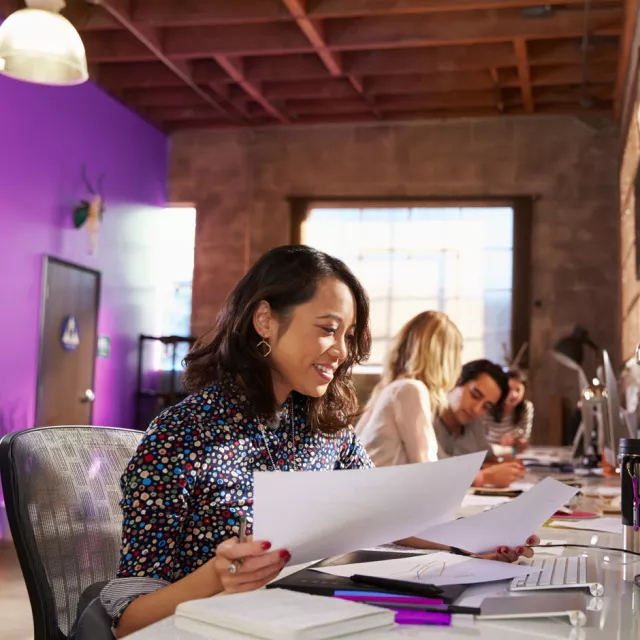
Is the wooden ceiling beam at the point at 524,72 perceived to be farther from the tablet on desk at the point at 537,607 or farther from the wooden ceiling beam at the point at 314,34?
the tablet on desk at the point at 537,607

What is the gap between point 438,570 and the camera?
128 centimetres

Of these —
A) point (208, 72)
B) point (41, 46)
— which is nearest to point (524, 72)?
point (208, 72)

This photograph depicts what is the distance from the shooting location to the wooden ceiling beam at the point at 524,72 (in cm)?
649

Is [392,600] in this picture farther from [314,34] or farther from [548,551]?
[314,34]

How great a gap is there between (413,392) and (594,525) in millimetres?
1180

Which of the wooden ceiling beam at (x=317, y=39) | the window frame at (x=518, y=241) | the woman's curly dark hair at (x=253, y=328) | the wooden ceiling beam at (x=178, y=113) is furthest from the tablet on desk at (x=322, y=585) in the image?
the wooden ceiling beam at (x=178, y=113)

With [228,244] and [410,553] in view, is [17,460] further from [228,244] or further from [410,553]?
[228,244]

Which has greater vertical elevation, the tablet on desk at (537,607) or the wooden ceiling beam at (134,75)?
the wooden ceiling beam at (134,75)

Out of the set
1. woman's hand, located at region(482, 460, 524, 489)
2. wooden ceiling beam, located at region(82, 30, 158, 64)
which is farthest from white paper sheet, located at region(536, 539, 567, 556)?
wooden ceiling beam, located at region(82, 30, 158, 64)

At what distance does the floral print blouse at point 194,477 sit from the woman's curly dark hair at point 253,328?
3 cm

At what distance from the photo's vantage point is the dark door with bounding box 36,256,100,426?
268 inches

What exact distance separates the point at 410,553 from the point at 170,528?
0.40m

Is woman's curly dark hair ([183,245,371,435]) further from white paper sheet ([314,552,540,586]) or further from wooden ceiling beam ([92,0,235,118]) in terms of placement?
wooden ceiling beam ([92,0,235,118])

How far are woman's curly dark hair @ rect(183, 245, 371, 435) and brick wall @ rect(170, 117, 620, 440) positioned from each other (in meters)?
6.60
